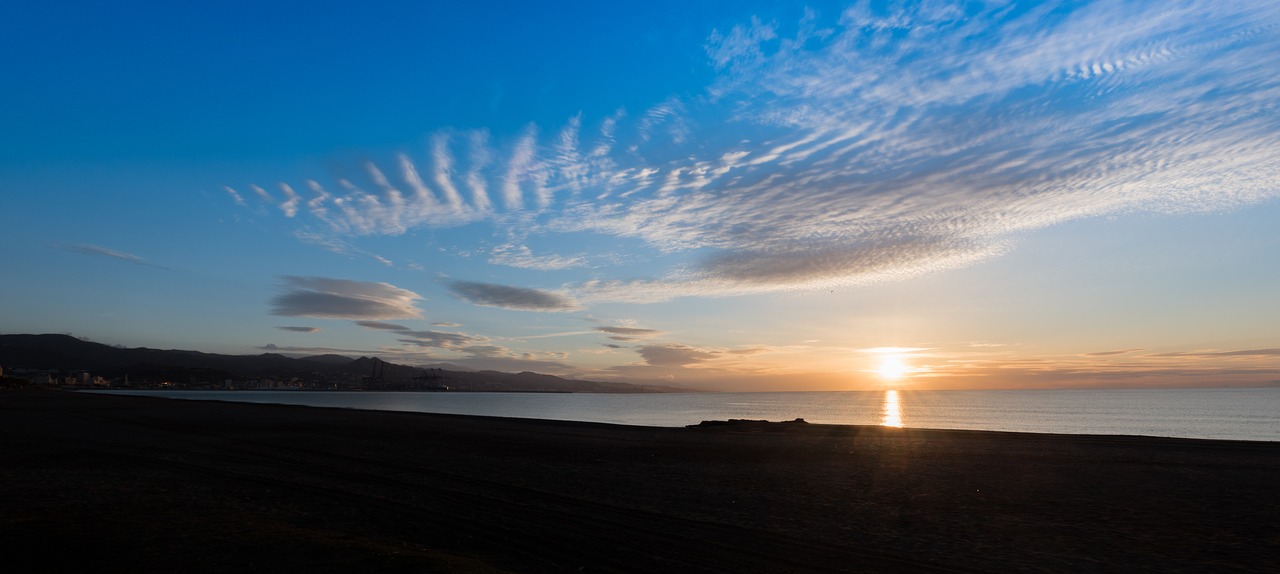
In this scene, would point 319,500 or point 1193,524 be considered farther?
point 319,500

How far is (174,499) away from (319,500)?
3.13m

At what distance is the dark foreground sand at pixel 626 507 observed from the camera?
422 inches

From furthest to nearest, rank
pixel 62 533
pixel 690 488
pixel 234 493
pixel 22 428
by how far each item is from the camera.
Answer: pixel 22 428, pixel 690 488, pixel 234 493, pixel 62 533

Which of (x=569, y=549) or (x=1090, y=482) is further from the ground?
(x=1090, y=482)

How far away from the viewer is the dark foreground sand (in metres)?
10.7

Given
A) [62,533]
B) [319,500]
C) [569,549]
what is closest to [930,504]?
[569,549]

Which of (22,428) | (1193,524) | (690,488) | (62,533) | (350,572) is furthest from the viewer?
(22,428)

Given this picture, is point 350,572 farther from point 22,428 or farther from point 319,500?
point 22,428

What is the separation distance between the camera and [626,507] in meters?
15.9

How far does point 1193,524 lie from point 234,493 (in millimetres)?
Result: 22303

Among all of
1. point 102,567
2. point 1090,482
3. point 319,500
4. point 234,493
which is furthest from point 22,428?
point 1090,482

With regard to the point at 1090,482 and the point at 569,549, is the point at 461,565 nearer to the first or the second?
the point at 569,549

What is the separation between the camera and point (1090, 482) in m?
20.2

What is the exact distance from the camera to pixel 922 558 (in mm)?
11414
